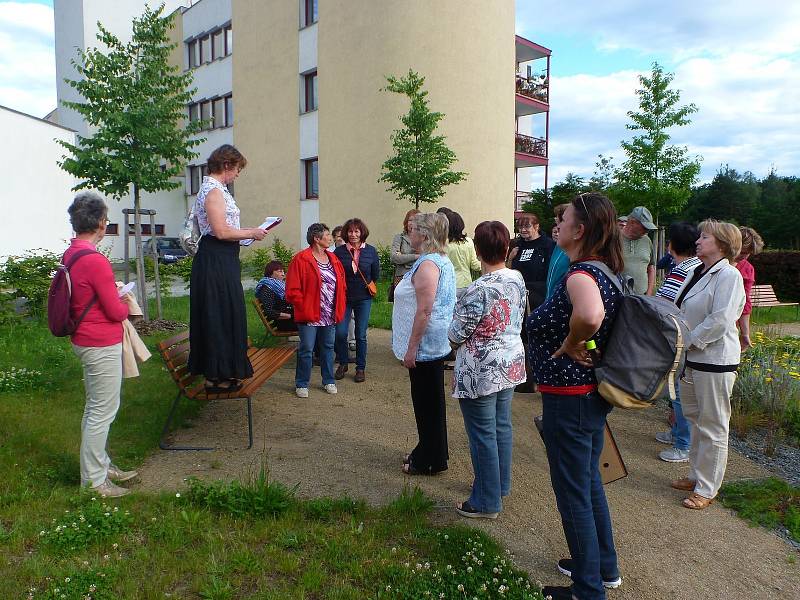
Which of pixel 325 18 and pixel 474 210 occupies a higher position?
pixel 325 18

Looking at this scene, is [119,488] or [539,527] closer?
[539,527]

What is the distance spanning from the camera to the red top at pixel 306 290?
259 inches

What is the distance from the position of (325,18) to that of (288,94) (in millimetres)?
3499

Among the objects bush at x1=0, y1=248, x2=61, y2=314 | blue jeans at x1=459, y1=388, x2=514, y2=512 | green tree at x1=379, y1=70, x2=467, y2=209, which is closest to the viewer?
blue jeans at x1=459, y1=388, x2=514, y2=512

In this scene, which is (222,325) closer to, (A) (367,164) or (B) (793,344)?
(B) (793,344)

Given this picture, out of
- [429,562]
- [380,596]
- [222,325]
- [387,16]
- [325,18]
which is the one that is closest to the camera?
[380,596]

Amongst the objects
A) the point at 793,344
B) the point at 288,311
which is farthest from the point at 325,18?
the point at 793,344

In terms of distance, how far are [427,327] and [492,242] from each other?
0.91 m

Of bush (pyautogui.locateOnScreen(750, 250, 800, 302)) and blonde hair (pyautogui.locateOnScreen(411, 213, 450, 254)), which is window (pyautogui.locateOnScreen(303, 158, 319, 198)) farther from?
blonde hair (pyautogui.locateOnScreen(411, 213, 450, 254))

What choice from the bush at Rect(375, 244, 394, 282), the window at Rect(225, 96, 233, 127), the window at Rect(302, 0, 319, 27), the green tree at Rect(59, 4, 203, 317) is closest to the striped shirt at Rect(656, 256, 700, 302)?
the green tree at Rect(59, 4, 203, 317)

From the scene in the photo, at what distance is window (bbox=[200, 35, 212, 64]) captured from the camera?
30672 millimetres

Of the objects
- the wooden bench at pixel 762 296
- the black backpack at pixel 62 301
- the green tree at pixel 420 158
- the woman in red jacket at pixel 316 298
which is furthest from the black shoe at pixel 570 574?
the green tree at pixel 420 158

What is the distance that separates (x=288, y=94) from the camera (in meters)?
24.8

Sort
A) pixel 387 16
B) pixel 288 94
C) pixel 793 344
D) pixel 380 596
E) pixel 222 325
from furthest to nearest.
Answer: pixel 288 94
pixel 387 16
pixel 793 344
pixel 222 325
pixel 380 596
